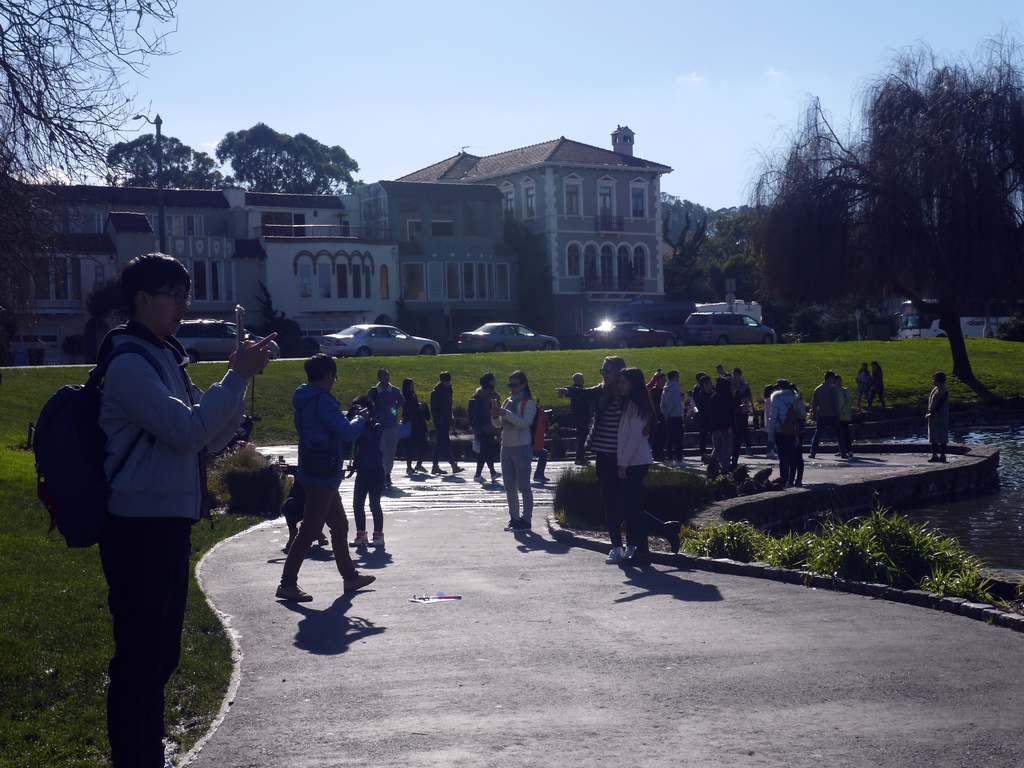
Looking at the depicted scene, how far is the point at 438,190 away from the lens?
67812 millimetres

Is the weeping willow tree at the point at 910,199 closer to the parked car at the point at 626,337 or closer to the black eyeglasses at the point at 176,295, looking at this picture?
the parked car at the point at 626,337

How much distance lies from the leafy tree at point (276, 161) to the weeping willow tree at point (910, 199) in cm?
6663

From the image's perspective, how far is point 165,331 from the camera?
4.49 m

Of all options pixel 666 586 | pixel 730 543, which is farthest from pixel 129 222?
pixel 666 586

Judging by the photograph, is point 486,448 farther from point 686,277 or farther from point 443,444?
point 686,277

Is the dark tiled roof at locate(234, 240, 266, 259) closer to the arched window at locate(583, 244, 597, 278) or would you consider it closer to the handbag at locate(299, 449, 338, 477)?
the arched window at locate(583, 244, 597, 278)

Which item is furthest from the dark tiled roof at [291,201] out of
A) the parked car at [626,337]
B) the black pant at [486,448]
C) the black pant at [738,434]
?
the black pant at [486,448]

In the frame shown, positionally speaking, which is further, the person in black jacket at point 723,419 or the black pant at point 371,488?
the person in black jacket at point 723,419

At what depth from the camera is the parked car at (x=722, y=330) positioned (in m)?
57.0

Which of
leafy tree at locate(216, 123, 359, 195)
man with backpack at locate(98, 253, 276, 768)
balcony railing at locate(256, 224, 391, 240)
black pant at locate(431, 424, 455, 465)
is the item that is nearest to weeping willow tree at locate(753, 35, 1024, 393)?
black pant at locate(431, 424, 455, 465)

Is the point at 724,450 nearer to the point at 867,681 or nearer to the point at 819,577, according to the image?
the point at 819,577

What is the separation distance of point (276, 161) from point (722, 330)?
57451 millimetres

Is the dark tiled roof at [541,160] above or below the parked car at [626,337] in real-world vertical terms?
above

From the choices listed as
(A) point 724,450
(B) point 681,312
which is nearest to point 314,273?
(B) point 681,312
